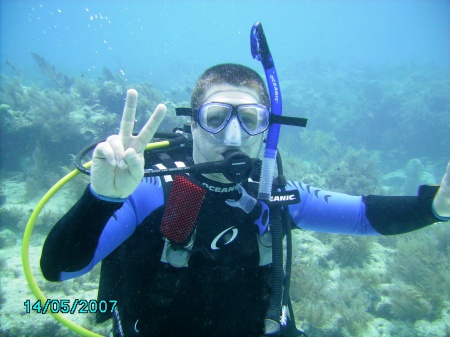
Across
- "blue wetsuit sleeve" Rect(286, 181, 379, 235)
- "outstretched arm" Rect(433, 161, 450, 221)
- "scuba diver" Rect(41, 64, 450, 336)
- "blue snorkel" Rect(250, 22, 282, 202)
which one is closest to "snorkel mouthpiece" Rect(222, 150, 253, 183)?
"scuba diver" Rect(41, 64, 450, 336)

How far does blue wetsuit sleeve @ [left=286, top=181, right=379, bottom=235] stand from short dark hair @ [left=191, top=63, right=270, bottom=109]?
3.59 ft

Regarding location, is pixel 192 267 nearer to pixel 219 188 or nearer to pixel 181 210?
pixel 181 210

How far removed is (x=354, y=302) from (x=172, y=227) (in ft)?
16.6

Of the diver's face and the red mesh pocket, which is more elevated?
the diver's face

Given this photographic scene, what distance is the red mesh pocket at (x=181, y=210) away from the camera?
1851 mm

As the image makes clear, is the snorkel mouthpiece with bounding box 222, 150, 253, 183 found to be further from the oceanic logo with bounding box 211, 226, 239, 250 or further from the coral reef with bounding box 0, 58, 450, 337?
the coral reef with bounding box 0, 58, 450, 337

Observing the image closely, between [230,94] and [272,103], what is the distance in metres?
0.40

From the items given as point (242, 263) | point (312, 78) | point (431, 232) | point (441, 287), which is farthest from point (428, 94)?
point (242, 263)

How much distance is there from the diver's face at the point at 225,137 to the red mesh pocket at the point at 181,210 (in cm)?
30

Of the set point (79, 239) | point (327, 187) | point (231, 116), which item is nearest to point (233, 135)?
point (231, 116)

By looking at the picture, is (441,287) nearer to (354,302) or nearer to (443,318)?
(443,318)

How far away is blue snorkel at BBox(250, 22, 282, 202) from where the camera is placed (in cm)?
211

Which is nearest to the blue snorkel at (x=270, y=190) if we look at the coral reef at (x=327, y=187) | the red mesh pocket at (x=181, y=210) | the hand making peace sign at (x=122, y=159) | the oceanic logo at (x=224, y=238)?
the oceanic logo at (x=224, y=238)

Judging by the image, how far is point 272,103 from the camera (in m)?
2.26
